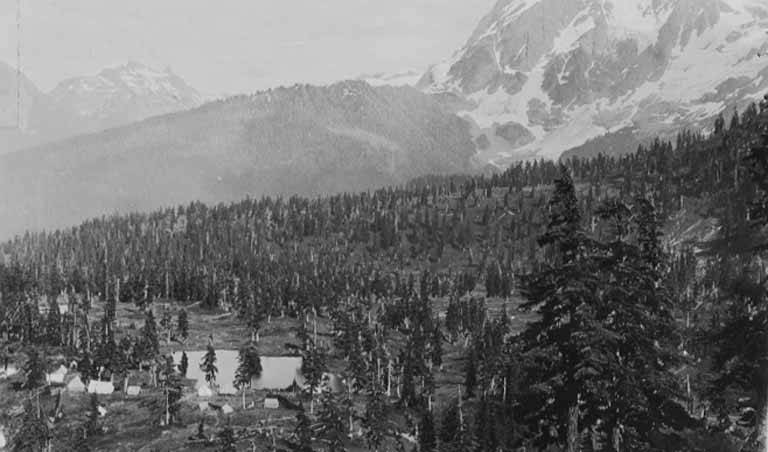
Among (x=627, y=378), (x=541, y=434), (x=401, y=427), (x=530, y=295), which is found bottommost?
(x=401, y=427)

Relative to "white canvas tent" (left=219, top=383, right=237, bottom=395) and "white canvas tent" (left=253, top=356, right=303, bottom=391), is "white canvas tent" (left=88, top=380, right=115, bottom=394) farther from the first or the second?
"white canvas tent" (left=253, top=356, right=303, bottom=391)

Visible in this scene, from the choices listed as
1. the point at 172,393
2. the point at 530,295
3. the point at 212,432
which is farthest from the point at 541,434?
the point at 172,393

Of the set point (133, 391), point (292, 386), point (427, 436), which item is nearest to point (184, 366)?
point (133, 391)

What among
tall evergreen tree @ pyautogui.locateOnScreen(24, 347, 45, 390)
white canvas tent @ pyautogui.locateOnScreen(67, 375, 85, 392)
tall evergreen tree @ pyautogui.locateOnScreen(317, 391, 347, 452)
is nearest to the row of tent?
white canvas tent @ pyautogui.locateOnScreen(67, 375, 85, 392)

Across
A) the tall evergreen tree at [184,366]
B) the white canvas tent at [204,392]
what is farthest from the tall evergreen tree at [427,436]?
the tall evergreen tree at [184,366]

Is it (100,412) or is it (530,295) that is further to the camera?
(100,412)

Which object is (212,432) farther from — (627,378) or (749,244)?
(749,244)

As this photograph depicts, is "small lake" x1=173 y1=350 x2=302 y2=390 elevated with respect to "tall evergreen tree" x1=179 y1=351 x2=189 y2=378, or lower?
lower
